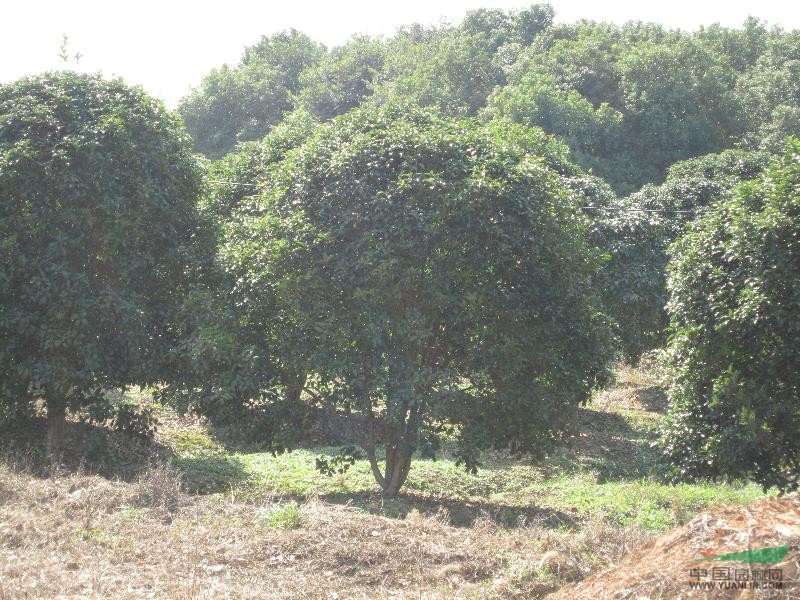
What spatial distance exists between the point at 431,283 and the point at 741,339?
3561mm

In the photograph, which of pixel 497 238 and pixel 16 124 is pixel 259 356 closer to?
pixel 497 238

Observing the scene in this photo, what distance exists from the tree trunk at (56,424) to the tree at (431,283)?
158 inches

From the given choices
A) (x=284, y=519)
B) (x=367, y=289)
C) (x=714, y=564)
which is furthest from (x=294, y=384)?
(x=714, y=564)

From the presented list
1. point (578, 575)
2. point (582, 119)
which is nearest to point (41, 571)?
point (578, 575)

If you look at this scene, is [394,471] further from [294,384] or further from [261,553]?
[261,553]

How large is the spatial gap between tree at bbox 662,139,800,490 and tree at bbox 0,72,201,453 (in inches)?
290

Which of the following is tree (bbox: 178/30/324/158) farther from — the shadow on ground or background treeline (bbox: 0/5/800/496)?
the shadow on ground

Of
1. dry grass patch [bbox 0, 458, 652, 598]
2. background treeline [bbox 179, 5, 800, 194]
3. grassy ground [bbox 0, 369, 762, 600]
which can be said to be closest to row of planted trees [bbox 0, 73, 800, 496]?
grassy ground [bbox 0, 369, 762, 600]

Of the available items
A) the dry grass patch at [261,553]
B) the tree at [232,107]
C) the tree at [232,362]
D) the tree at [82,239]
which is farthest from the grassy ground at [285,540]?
the tree at [232,107]

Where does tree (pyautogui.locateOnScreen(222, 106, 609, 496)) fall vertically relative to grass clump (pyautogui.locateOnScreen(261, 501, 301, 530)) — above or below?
above

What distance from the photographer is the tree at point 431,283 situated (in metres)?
10.5

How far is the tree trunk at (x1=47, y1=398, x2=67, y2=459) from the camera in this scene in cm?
1318

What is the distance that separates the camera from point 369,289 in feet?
34.2

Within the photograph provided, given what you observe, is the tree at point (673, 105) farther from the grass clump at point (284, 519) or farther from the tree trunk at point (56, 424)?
the grass clump at point (284, 519)
